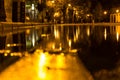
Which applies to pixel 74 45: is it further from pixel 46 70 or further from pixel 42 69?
pixel 46 70

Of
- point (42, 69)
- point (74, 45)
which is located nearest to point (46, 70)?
point (42, 69)

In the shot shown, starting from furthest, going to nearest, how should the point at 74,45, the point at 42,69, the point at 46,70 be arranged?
the point at 74,45 → the point at 42,69 → the point at 46,70

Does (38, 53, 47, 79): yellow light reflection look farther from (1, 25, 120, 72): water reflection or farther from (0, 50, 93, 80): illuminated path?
(1, 25, 120, 72): water reflection

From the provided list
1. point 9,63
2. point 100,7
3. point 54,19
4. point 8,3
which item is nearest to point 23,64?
point 9,63

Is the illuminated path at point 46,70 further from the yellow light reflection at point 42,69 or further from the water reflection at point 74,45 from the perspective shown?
the water reflection at point 74,45

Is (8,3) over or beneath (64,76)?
over

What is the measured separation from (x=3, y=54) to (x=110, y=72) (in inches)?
243

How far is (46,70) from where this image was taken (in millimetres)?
10625

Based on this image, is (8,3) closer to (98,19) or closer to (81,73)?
(81,73)

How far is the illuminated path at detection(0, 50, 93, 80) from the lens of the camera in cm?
927

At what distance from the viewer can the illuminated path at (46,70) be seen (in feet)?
30.4

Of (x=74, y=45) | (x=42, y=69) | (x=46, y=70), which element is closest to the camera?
(x=46, y=70)

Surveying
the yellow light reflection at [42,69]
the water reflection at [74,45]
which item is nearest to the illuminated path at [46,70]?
the yellow light reflection at [42,69]

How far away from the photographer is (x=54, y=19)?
3607 inches
